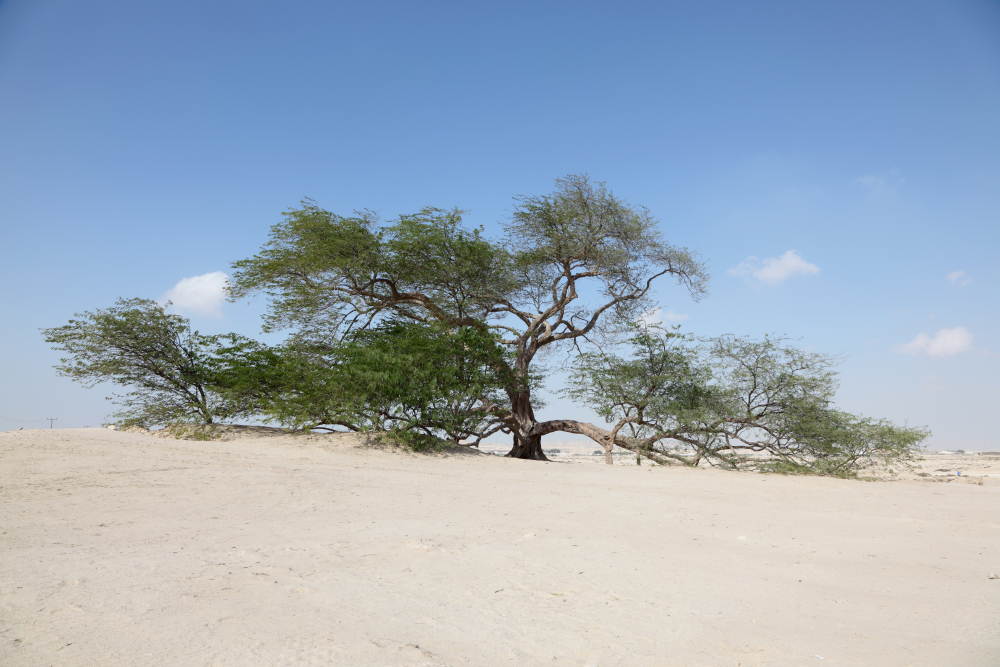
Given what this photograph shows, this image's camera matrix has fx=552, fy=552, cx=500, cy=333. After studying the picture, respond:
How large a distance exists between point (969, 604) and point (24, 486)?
838 centimetres

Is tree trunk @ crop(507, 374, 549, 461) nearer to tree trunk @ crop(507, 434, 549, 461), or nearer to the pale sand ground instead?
tree trunk @ crop(507, 434, 549, 461)

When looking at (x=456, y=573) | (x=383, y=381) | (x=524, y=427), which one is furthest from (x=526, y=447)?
(x=456, y=573)

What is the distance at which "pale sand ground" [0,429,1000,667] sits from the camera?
2676 millimetres

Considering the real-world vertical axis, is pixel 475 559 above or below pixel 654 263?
below

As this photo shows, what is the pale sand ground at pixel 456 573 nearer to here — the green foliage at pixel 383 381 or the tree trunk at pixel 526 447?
the green foliage at pixel 383 381

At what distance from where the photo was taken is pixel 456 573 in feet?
12.6

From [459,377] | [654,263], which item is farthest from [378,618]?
[654,263]

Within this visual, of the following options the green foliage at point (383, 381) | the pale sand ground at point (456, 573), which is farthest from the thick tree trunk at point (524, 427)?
the pale sand ground at point (456, 573)

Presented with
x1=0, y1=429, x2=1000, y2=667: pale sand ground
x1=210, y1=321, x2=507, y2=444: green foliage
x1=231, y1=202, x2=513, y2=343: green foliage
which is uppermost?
x1=231, y1=202, x2=513, y2=343: green foliage

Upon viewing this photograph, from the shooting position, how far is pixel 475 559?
13.8 ft

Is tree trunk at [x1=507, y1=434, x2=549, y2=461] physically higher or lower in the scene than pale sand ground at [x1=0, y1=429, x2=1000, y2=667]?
higher

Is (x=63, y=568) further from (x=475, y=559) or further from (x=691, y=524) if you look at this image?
(x=691, y=524)

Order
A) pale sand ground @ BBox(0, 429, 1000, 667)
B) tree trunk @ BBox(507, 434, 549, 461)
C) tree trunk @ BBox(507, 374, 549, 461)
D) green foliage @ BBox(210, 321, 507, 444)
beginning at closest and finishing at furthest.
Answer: pale sand ground @ BBox(0, 429, 1000, 667)
green foliage @ BBox(210, 321, 507, 444)
tree trunk @ BBox(507, 374, 549, 461)
tree trunk @ BBox(507, 434, 549, 461)

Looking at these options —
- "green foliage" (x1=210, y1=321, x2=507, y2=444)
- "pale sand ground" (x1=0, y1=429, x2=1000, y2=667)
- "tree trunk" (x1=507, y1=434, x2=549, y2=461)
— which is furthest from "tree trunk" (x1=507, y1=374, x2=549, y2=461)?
"pale sand ground" (x1=0, y1=429, x2=1000, y2=667)
